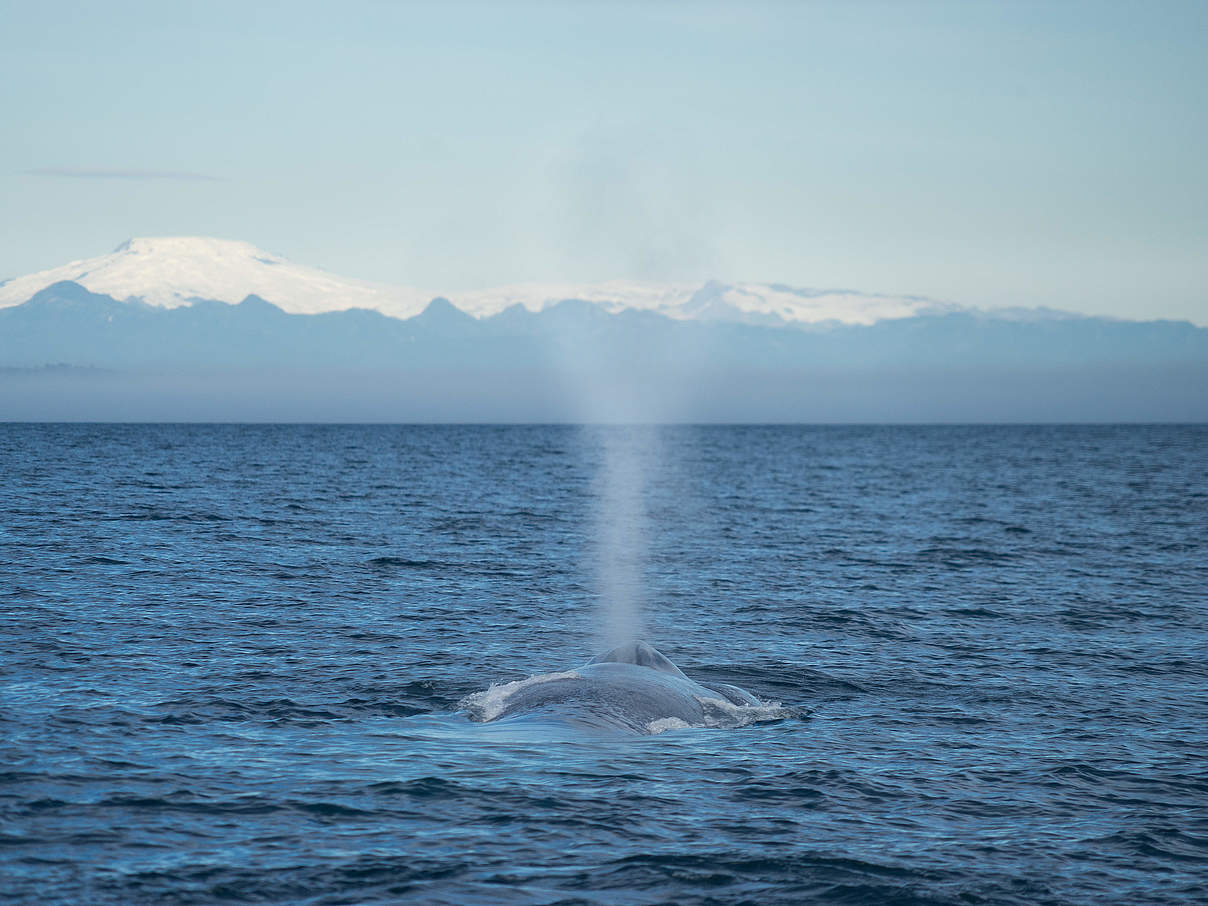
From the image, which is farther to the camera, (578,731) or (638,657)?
(638,657)

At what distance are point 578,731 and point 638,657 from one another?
3.42m

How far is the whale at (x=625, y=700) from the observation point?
2005cm

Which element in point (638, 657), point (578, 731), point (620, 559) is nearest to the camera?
point (578, 731)

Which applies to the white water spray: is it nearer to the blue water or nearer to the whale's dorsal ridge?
the blue water

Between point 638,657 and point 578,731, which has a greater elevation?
point 638,657

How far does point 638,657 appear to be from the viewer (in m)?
22.4

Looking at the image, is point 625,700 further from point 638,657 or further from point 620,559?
point 620,559

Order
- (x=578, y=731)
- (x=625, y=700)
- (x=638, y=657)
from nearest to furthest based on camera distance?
(x=578, y=731), (x=625, y=700), (x=638, y=657)

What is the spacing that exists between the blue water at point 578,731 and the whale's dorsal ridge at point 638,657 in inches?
90.2

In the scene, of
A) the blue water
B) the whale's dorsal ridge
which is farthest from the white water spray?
the whale's dorsal ridge

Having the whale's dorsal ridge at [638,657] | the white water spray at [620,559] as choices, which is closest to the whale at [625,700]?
the whale's dorsal ridge at [638,657]

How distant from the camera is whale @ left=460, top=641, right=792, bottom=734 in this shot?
65.8ft

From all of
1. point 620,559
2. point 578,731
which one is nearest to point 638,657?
point 578,731

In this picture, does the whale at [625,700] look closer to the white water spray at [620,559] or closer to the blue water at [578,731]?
the blue water at [578,731]
